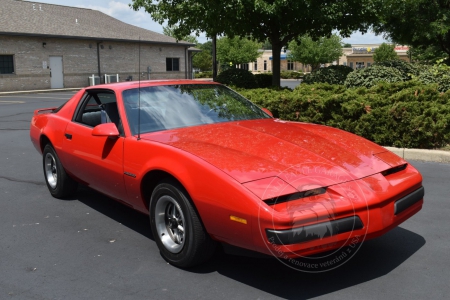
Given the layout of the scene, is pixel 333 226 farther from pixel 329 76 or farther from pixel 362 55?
pixel 362 55

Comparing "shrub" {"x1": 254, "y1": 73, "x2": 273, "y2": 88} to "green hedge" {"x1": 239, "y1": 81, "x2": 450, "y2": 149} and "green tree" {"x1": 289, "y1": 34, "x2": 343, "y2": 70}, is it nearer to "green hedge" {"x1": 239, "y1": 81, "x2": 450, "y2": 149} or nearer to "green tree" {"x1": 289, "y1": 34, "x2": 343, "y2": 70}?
"green hedge" {"x1": 239, "y1": 81, "x2": 450, "y2": 149}

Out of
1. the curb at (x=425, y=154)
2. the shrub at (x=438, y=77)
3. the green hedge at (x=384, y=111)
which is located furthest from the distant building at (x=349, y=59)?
the curb at (x=425, y=154)

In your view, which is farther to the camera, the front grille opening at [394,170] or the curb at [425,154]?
the curb at [425,154]

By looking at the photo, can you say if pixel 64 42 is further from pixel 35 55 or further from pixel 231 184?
pixel 231 184

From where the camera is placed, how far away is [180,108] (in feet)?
15.6

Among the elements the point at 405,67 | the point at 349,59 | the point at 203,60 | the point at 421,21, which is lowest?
the point at 405,67

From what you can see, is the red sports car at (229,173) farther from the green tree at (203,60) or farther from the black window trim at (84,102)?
the green tree at (203,60)

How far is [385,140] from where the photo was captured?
332 inches

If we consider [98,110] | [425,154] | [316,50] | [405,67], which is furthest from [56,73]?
[316,50]

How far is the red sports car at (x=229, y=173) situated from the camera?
318cm

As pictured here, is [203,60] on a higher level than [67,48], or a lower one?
higher

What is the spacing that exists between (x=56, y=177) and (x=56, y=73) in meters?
32.5

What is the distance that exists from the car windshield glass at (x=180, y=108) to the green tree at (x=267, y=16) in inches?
334

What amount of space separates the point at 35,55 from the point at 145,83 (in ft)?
107
